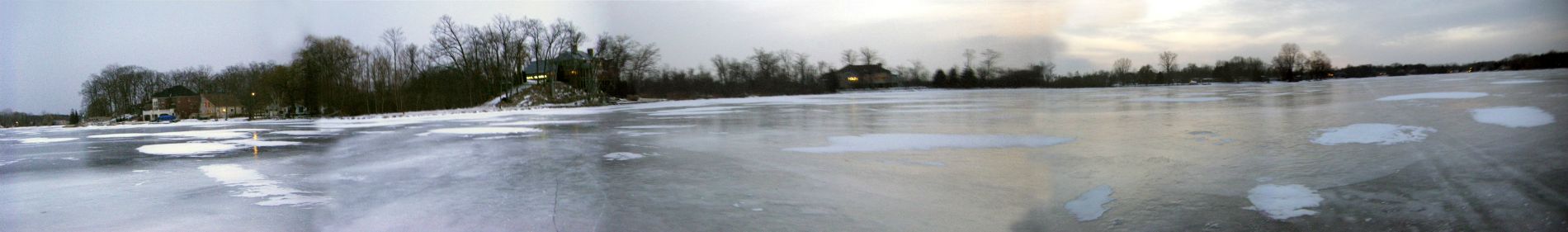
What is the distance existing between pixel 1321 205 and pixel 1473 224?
660 mm

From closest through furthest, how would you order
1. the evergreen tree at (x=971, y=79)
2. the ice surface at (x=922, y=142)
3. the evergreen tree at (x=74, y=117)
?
the ice surface at (x=922, y=142)
the evergreen tree at (x=74, y=117)
the evergreen tree at (x=971, y=79)

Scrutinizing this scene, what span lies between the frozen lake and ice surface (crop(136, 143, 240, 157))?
11cm

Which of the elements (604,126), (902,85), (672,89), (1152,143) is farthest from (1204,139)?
(902,85)

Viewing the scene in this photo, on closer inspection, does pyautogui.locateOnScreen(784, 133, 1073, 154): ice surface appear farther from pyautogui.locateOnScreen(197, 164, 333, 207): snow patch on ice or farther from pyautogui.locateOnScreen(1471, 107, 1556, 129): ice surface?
pyautogui.locateOnScreen(1471, 107, 1556, 129): ice surface

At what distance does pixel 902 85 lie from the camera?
74.2 metres

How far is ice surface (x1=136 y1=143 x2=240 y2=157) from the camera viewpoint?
9719 millimetres

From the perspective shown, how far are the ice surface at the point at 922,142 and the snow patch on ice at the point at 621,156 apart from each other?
1832 millimetres

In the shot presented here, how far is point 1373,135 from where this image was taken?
27.7 ft

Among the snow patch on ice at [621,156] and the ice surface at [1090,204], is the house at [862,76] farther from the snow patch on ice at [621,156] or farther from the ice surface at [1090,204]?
the ice surface at [1090,204]

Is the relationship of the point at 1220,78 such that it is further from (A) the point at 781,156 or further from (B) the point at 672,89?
(B) the point at 672,89

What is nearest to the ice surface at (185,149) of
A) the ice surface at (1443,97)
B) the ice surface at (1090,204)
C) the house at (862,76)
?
the ice surface at (1090,204)

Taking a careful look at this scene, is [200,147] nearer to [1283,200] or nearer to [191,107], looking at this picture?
[1283,200]

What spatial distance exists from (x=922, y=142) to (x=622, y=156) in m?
→ 3.80

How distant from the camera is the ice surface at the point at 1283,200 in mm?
3994
